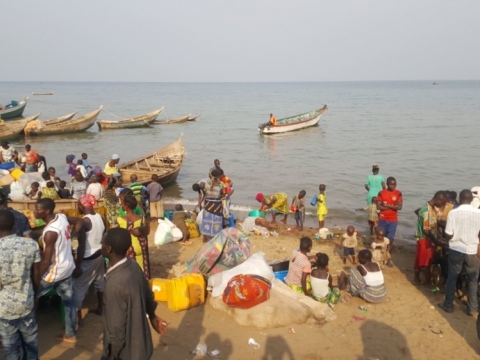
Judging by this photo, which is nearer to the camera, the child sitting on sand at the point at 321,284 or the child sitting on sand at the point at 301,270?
the child sitting on sand at the point at 321,284

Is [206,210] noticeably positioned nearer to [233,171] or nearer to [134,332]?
[134,332]

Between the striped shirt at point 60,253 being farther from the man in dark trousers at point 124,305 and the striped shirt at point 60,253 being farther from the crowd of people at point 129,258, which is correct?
the man in dark trousers at point 124,305

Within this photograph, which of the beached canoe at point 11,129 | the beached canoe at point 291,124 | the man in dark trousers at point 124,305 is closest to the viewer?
the man in dark trousers at point 124,305

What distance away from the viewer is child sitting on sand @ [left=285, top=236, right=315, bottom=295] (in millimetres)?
6141

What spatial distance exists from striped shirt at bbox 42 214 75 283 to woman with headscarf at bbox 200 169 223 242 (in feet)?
12.4

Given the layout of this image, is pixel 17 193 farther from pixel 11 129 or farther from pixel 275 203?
pixel 11 129

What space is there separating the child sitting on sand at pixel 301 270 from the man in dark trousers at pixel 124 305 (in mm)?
3260

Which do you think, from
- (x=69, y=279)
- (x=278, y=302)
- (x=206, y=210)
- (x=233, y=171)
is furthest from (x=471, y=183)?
(x=69, y=279)

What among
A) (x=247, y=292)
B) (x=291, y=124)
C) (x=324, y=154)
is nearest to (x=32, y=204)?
(x=247, y=292)

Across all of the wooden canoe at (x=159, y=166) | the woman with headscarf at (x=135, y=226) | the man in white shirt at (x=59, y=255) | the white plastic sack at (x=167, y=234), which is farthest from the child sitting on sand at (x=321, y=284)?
the wooden canoe at (x=159, y=166)

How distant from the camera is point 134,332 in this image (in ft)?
10.4

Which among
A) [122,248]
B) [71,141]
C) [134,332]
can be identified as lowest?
[71,141]

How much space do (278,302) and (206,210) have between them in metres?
3.11

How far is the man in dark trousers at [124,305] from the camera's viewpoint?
3051 mm
